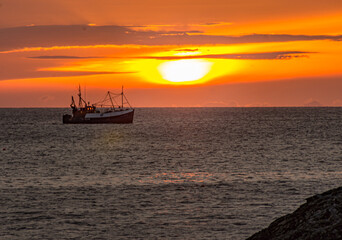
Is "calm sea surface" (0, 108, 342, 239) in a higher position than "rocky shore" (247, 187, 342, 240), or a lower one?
lower

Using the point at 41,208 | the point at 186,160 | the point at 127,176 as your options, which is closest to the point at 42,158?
the point at 186,160

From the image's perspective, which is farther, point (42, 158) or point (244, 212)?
point (42, 158)

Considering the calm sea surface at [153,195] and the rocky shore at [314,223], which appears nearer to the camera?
the rocky shore at [314,223]

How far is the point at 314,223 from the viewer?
474 inches

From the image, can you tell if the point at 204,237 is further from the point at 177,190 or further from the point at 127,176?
the point at 127,176

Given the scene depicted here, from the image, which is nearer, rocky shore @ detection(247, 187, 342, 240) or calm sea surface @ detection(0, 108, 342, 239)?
rocky shore @ detection(247, 187, 342, 240)

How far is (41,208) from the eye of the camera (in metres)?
32.5

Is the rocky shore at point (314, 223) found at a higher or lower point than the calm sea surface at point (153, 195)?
higher

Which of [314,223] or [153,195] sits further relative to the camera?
[153,195]

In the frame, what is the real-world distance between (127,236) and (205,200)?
32.5ft

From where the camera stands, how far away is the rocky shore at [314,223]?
11385 mm

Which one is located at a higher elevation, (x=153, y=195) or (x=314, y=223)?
(x=314, y=223)

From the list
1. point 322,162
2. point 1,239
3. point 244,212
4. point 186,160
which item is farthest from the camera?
point 186,160

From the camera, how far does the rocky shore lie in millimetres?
11385
